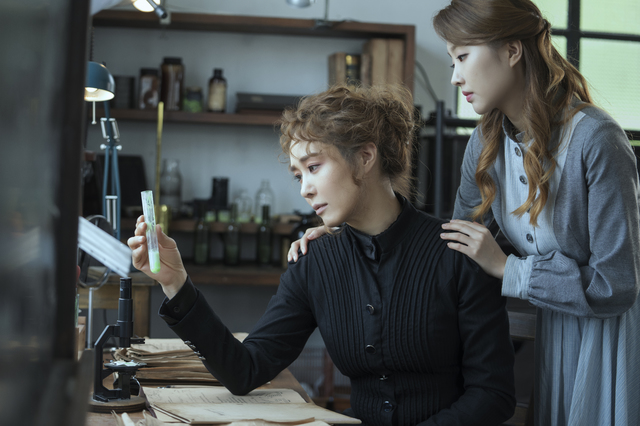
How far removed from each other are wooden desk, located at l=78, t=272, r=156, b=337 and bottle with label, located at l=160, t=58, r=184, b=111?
133cm

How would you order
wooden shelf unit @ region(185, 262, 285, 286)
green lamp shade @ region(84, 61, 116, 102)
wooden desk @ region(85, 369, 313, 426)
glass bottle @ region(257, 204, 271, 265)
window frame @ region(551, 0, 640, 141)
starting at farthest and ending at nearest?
window frame @ region(551, 0, 640, 141) < glass bottle @ region(257, 204, 271, 265) < wooden shelf unit @ region(185, 262, 285, 286) < green lamp shade @ region(84, 61, 116, 102) < wooden desk @ region(85, 369, 313, 426)

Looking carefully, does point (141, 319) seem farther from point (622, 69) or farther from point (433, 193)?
point (622, 69)

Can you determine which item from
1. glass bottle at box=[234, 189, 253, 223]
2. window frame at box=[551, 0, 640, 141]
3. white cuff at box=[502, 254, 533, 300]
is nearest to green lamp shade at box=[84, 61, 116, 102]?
white cuff at box=[502, 254, 533, 300]

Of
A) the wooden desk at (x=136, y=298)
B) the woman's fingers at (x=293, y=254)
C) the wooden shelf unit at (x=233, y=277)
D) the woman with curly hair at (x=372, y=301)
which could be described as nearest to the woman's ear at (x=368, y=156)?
the woman with curly hair at (x=372, y=301)

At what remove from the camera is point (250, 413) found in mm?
888

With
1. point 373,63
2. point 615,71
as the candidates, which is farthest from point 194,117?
point 615,71

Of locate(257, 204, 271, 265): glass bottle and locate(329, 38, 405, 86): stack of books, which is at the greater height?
locate(329, 38, 405, 86): stack of books

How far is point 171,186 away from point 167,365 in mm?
2030

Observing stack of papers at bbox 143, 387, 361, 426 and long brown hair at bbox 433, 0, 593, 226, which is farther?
long brown hair at bbox 433, 0, 593, 226

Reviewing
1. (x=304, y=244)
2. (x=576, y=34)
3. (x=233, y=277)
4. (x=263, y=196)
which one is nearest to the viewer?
(x=304, y=244)

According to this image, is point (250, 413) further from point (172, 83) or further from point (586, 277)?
point (172, 83)

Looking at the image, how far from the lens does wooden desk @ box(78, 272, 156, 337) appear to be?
70.1 inches

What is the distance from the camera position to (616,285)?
1004 mm

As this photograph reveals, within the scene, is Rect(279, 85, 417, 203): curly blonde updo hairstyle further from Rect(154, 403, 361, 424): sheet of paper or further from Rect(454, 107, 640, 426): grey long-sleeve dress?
Result: Rect(154, 403, 361, 424): sheet of paper
